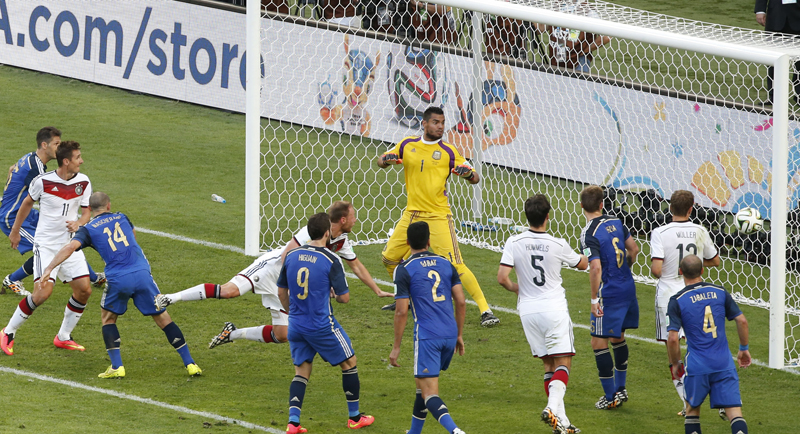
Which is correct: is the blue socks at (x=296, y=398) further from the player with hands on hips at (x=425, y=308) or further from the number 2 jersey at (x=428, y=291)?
the number 2 jersey at (x=428, y=291)

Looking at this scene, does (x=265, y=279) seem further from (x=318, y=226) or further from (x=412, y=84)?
(x=412, y=84)

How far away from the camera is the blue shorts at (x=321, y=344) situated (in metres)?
7.13

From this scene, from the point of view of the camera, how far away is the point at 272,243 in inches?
465

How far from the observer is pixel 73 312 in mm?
8680

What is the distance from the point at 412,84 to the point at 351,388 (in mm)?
6692

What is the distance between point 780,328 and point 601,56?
4.36 m

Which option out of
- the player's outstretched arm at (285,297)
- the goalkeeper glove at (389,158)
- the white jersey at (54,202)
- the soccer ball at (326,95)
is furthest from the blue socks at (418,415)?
the soccer ball at (326,95)

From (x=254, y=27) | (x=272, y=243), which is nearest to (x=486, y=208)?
(x=272, y=243)

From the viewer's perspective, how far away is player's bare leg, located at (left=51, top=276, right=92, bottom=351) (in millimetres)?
8547

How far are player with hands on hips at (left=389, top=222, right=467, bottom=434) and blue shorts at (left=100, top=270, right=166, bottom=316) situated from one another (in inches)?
86.9

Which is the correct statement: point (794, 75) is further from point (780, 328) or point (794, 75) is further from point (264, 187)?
point (264, 187)

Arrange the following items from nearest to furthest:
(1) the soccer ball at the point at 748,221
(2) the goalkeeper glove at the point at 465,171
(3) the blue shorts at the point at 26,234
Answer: (2) the goalkeeper glove at the point at 465,171 < (3) the blue shorts at the point at 26,234 < (1) the soccer ball at the point at 748,221

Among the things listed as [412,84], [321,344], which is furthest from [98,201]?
[412,84]

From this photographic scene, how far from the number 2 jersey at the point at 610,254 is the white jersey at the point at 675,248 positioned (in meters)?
0.23
